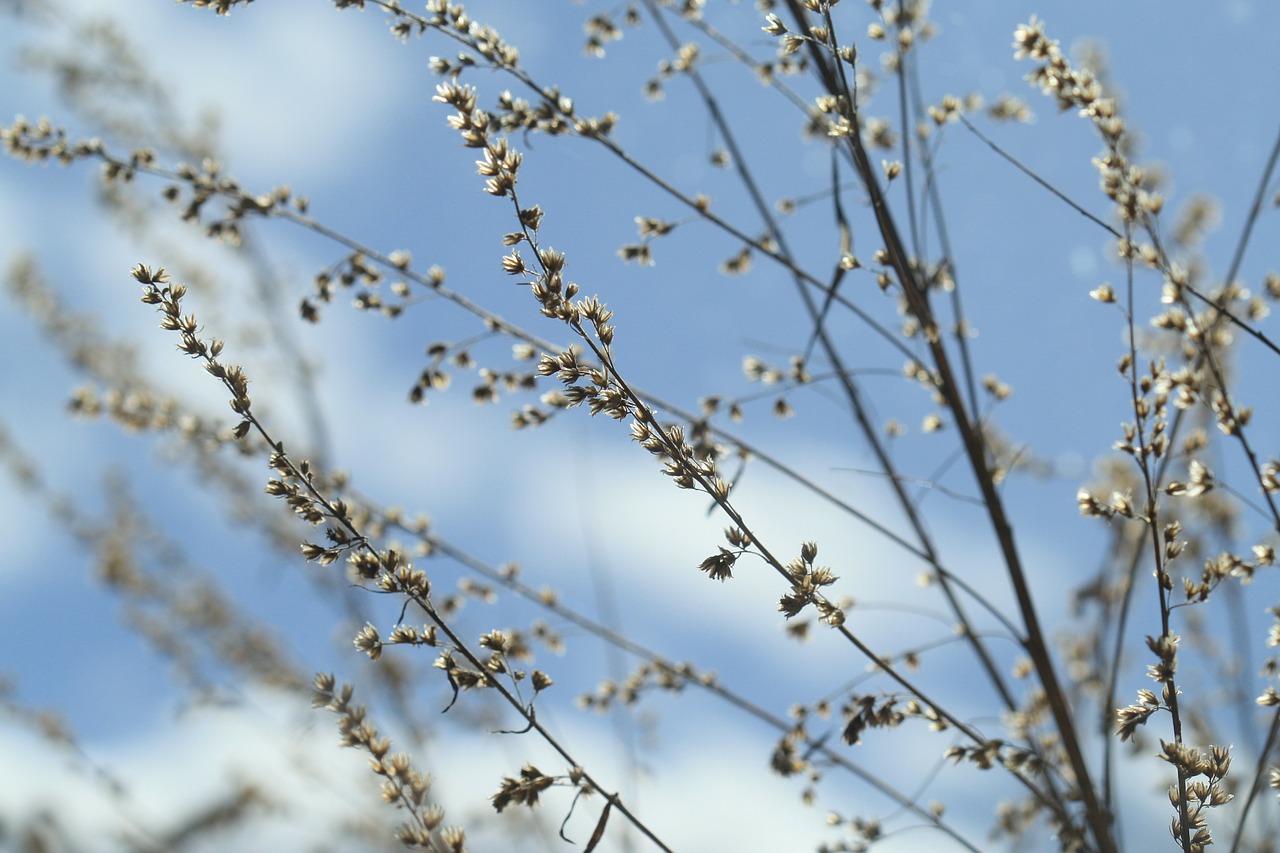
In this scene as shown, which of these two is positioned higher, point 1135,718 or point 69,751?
point 1135,718

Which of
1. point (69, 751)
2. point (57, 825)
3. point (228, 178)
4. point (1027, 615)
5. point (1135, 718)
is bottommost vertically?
point (57, 825)

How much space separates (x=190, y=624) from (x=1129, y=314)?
4.77 meters

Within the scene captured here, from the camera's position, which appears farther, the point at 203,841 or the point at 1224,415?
the point at 203,841

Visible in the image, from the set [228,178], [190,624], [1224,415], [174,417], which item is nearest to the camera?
[1224,415]

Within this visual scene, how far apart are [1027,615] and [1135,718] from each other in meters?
0.62

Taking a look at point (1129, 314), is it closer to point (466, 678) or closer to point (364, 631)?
point (466, 678)

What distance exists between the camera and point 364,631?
151 cm

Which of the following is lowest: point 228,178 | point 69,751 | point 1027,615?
point 69,751

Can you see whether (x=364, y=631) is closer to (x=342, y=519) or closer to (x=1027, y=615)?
(x=342, y=519)

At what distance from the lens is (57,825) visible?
373cm

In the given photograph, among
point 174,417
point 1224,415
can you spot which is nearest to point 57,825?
point 174,417

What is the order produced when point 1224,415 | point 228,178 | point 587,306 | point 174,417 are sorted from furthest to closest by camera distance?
point 174,417
point 228,178
point 1224,415
point 587,306

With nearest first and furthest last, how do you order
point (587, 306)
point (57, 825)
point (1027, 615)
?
1. point (587, 306)
2. point (1027, 615)
3. point (57, 825)

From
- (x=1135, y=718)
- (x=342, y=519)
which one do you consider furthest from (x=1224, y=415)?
(x=342, y=519)
